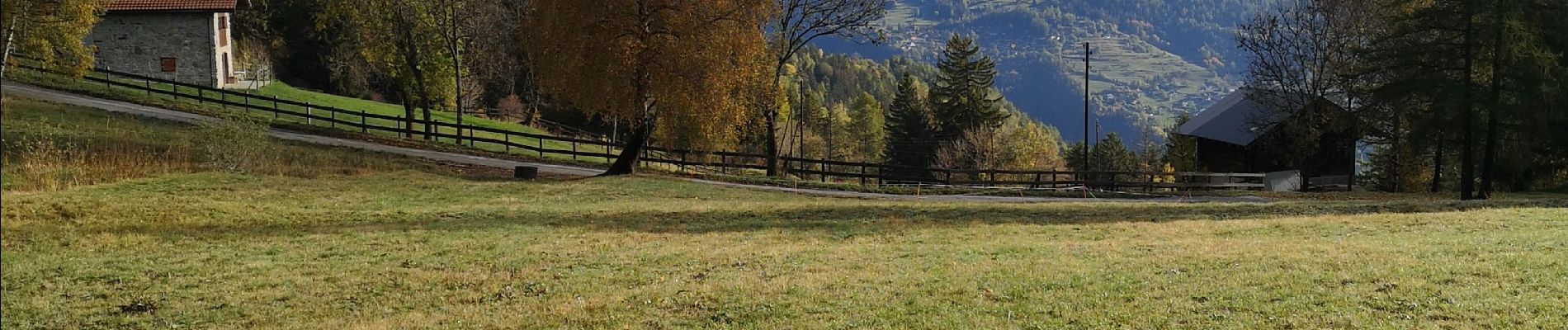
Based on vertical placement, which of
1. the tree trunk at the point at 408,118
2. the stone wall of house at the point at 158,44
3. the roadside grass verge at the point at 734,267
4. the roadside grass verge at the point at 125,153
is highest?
the stone wall of house at the point at 158,44

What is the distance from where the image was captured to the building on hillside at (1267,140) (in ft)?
153

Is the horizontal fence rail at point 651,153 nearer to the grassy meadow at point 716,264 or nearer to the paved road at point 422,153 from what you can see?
the paved road at point 422,153

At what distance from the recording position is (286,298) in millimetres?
11414

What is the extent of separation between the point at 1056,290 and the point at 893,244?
19.9ft

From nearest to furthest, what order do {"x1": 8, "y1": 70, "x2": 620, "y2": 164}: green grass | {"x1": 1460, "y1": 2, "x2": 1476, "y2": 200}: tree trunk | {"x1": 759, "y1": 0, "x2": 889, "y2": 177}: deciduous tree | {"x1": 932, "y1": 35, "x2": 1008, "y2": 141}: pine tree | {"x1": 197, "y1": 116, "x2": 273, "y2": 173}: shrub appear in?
1. {"x1": 197, "y1": 116, "x2": 273, "y2": 173}: shrub
2. {"x1": 1460, "y1": 2, "x2": 1476, "y2": 200}: tree trunk
3. {"x1": 759, "y1": 0, "x2": 889, "y2": 177}: deciduous tree
4. {"x1": 8, "y1": 70, "x2": 620, "y2": 164}: green grass
5. {"x1": 932, "y1": 35, "x2": 1008, "y2": 141}: pine tree

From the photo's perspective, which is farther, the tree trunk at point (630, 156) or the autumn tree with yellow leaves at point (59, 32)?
the tree trunk at point (630, 156)

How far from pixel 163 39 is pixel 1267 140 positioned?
181ft

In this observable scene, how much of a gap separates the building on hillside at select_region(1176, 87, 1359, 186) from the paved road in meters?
14.2

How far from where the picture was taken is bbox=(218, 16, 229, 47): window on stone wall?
5566 cm

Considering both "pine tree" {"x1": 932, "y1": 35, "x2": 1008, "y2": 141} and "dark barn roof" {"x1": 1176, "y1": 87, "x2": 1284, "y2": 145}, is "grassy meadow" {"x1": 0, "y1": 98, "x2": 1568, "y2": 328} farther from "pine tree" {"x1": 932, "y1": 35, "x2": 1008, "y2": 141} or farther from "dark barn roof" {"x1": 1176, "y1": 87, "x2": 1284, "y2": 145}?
"pine tree" {"x1": 932, "y1": 35, "x2": 1008, "y2": 141}

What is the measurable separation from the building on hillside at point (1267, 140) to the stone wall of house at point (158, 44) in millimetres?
50952

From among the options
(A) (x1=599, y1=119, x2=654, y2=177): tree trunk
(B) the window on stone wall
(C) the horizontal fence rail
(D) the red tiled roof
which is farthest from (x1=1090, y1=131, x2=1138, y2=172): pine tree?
(D) the red tiled roof

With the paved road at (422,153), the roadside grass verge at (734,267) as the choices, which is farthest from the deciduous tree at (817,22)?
the roadside grass verge at (734,267)

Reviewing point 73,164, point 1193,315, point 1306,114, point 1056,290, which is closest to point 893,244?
point 1056,290
